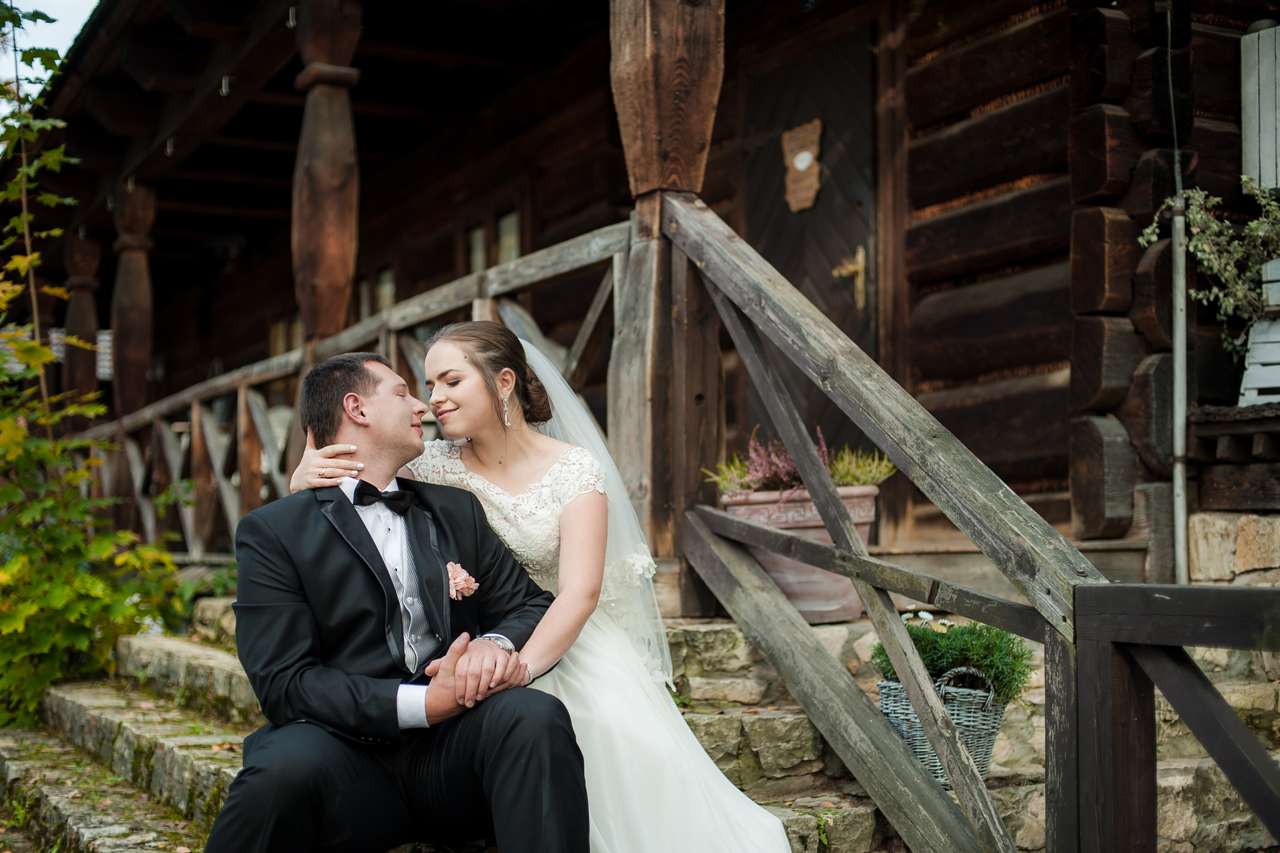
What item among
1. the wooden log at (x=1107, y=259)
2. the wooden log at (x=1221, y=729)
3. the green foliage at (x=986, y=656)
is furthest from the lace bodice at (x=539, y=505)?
the wooden log at (x=1107, y=259)

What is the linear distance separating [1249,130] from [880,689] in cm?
286

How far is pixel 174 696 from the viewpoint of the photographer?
4.40 metres

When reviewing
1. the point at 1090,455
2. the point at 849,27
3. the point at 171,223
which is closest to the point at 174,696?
the point at 1090,455

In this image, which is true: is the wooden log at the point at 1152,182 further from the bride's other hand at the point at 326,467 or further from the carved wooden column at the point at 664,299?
the bride's other hand at the point at 326,467

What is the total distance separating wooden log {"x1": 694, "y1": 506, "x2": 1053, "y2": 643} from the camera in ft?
7.58

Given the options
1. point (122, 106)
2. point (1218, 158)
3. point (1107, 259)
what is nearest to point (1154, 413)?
point (1107, 259)

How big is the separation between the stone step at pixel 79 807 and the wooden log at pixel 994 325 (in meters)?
3.66

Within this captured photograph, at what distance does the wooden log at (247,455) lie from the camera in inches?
240

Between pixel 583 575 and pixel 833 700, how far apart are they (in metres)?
0.78

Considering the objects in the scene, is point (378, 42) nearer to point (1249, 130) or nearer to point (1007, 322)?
point (1007, 322)

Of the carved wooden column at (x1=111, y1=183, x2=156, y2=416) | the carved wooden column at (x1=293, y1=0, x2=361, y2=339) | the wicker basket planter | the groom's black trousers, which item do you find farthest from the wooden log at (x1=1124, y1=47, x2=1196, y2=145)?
the carved wooden column at (x1=111, y1=183, x2=156, y2=416)

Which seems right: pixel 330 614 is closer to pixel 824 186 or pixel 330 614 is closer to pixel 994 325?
pixel 994 325

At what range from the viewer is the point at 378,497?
99.5 inches

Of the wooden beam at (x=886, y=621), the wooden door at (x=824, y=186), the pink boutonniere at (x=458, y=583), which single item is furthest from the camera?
the wooden door at (x=824, y=186)
